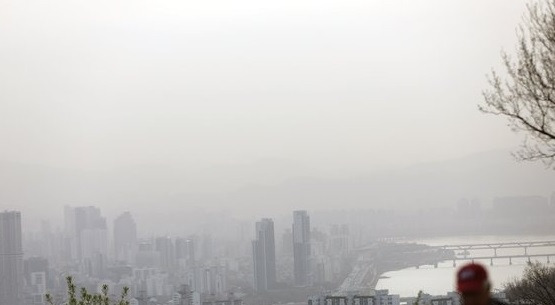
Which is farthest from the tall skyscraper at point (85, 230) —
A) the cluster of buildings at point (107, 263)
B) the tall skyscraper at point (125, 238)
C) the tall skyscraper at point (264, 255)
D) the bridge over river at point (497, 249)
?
the bridge over river at point (497, 249)

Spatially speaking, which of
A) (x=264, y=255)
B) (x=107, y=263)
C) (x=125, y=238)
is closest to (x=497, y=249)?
(x=264, y=255)

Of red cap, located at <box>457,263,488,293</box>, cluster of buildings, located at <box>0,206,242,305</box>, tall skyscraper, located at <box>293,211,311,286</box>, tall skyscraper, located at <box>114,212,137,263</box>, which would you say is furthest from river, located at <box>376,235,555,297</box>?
red cap, located at <box>457,263,488,293</box>

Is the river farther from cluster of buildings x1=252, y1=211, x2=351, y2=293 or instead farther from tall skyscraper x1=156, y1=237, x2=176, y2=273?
tall skyscraper x1=156, y1=237, x2=176, y2=273

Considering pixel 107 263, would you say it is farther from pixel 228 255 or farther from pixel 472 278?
pixel 472 278

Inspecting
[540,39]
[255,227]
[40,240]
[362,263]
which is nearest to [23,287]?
[40,240]

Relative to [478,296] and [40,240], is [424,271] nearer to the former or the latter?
[40,240]
